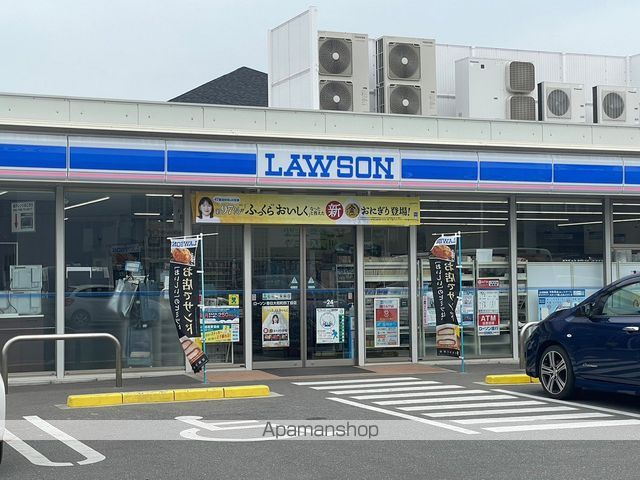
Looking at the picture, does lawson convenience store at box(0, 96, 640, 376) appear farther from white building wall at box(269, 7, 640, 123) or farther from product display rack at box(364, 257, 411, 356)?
white building wall at box(269, 7, 640, 123)

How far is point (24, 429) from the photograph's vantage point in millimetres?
9641

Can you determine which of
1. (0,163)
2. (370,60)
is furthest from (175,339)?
(370,60)

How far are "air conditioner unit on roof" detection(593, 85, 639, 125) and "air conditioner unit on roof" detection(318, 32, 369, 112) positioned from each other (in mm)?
4974

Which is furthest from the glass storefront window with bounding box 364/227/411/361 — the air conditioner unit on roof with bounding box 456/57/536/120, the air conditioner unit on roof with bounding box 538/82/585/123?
the air conditioner unit on roof with bounding box 538/82/585/123

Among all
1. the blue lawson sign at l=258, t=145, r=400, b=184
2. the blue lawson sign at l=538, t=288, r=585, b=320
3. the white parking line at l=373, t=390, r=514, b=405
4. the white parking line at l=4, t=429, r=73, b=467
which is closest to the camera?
the white parking line at l=4, t=429, r=73, b=467

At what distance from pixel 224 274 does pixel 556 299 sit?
21.4 feet

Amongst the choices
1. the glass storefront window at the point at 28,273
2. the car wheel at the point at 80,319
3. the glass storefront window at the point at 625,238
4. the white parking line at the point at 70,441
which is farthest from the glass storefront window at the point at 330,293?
the white parking line at the point at 70,441

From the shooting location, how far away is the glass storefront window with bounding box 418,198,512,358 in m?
16.6

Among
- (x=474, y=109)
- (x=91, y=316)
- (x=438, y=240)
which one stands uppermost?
(x=474, y=109)

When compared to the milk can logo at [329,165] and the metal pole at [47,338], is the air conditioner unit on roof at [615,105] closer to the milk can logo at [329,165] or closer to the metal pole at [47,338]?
the milk can logo at [329,165]

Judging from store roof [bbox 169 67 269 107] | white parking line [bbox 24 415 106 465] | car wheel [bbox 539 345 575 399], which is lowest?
white parking line [bbox 24 415 106 465]

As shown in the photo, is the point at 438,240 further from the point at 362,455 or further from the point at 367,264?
the point at 362,455

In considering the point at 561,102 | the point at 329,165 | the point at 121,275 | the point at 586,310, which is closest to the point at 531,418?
the point at 586,310

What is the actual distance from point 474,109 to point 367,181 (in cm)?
378
